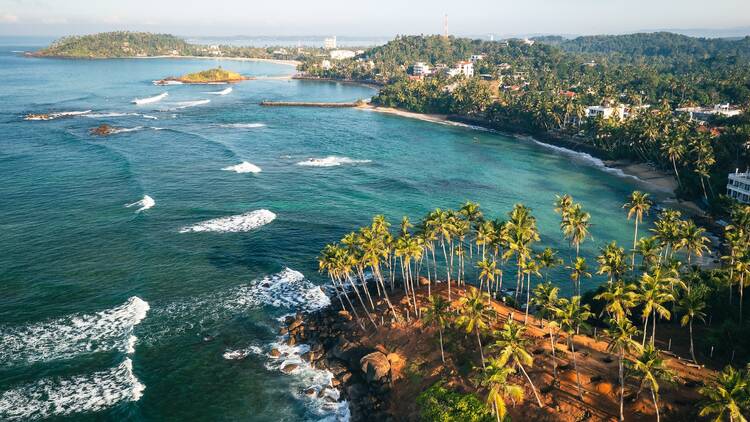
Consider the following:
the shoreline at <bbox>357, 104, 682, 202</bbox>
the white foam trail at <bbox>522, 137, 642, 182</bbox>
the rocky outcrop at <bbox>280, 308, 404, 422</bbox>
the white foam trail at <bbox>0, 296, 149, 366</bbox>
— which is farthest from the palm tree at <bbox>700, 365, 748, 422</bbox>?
the white foam trail at <bbox>522, 137, 642, 182</bbox>

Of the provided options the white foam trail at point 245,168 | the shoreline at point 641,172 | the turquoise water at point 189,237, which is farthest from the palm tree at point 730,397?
the white foam trail at point 245,168

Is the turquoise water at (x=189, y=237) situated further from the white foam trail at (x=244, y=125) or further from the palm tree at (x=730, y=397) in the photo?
the palm tree at (x=730, y=397)

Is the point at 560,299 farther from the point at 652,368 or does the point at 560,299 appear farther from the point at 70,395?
the point at 70,395

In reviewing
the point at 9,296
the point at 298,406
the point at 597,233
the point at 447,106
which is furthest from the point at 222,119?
the point at 298,406

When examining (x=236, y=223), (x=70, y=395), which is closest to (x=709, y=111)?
(x=236, y=223)

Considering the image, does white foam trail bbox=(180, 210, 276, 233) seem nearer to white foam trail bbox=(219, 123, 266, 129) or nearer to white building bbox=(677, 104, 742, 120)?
white foam trail bbox=(219, 123, 266, 129)

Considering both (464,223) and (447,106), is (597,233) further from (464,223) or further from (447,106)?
(447,106)
